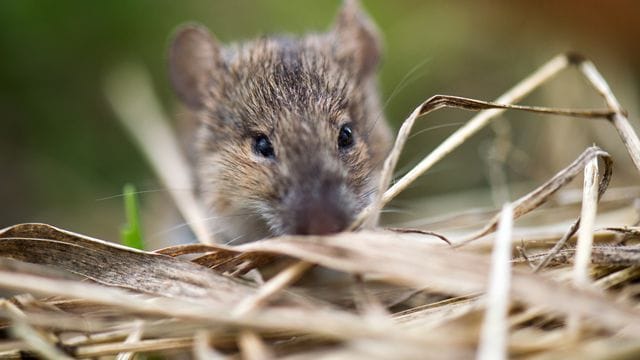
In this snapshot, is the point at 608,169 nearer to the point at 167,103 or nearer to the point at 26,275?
the point at 26,275

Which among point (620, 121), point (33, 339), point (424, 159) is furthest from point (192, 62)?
point (620, 121)

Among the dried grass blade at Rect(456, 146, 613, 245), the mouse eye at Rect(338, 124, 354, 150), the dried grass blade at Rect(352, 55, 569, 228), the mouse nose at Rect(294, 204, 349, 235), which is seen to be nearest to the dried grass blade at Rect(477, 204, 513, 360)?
the dried grass blade at Rect(456, 146, 613, 245)

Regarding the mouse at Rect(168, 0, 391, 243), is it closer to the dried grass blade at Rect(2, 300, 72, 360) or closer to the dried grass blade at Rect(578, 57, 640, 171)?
the dried grass blade at Rect(2, 300, 72, 360)

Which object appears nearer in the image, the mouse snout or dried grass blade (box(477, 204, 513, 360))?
dried grass blade (box(477, 204, 513, 360))

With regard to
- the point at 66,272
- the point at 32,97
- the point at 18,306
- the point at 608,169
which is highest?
the point at 32,97

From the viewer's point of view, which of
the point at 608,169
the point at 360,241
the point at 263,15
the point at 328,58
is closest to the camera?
the point at 360,241

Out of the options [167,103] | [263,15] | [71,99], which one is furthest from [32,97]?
[263,15]

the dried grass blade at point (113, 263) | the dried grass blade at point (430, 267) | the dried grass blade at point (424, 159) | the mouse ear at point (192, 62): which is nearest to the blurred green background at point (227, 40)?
the mouse ear at point (192, 62)
